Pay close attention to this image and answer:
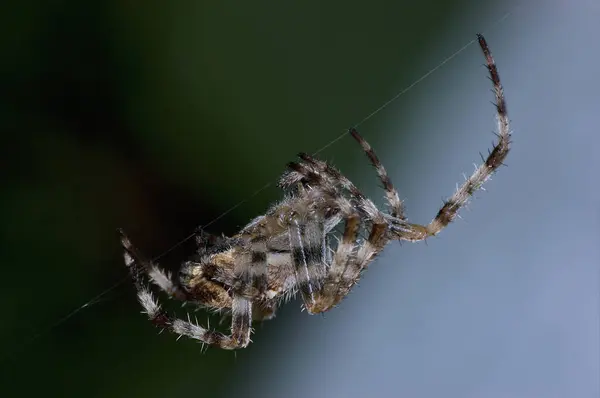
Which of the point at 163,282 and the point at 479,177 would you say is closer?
the point at 163,282

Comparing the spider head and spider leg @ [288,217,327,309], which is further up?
the spider head

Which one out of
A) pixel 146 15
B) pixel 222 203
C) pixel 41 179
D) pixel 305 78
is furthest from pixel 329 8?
pixel 41 179

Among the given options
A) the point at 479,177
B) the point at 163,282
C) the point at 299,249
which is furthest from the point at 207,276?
the point at 479,177

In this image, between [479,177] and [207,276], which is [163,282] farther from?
[479,177]

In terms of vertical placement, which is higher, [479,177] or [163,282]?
[163,282]

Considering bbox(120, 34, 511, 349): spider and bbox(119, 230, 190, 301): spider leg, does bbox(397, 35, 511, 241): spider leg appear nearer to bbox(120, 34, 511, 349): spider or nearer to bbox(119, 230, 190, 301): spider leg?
bbox(120, 34, 511, 349): spider

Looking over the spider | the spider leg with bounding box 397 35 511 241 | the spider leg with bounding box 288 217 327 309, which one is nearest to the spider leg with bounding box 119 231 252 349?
the spider

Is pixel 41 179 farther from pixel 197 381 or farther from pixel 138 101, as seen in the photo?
pixel 197 381
